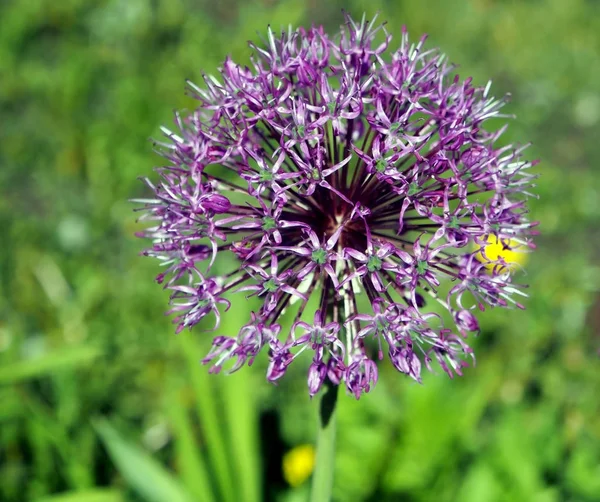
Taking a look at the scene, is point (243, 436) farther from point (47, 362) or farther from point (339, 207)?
point (339, 207)

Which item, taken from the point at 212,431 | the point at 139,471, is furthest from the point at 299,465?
the point at 139,471

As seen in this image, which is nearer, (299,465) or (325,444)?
(325,444)

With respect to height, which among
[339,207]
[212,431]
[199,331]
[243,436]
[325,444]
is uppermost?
[199,331]

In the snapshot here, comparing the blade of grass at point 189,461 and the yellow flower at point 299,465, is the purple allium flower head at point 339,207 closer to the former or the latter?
the blade of grass at point 189,461

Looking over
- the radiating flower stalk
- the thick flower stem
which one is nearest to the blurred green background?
the radiating flower stalk

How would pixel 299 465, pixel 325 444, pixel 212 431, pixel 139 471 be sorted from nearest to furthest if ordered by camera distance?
pixel 325 444 → pixel 139 471 → pixel 212 431 → pixel 299 465

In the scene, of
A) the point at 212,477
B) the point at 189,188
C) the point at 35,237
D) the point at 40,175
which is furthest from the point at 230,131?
the point at 40,175
